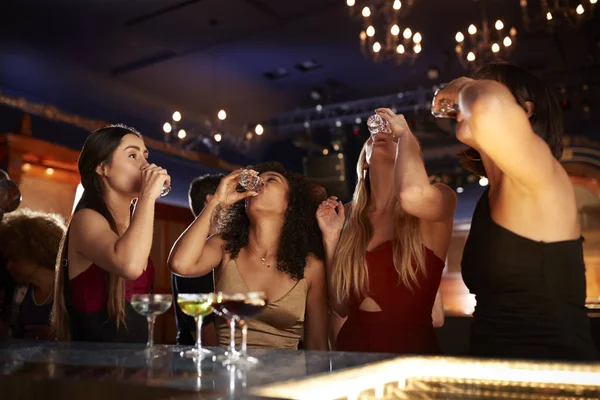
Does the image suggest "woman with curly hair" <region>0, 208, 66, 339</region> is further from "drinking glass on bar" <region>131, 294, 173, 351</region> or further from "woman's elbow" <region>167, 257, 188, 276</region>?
"drinking glass on bar" <region>131, 294, 173, 351</region>

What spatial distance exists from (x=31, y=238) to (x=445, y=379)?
109 inches

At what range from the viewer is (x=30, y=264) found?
10.8 ft

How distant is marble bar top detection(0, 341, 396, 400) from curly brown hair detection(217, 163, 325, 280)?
2.63 ft

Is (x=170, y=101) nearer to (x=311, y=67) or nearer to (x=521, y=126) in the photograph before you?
(x=311, y=67)

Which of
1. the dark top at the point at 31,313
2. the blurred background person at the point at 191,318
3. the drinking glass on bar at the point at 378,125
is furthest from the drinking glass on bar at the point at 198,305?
the dark top at the point at 31,313

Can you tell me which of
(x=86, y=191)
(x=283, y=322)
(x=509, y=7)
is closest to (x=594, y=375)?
(x=283, y=322)

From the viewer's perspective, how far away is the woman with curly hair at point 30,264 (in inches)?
130

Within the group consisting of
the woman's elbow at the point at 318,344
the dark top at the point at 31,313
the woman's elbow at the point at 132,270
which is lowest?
the woman's elbow at the point at 318,344

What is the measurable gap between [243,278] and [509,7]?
16.0ft

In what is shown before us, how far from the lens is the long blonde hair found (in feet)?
7.15

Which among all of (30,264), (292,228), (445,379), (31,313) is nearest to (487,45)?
(292,228)

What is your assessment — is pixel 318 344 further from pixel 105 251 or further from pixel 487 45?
pixel 487 45

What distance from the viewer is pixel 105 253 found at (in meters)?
2.05

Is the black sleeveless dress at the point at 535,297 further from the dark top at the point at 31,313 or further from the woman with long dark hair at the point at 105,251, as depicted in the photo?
the dark top at the point at 31,313
